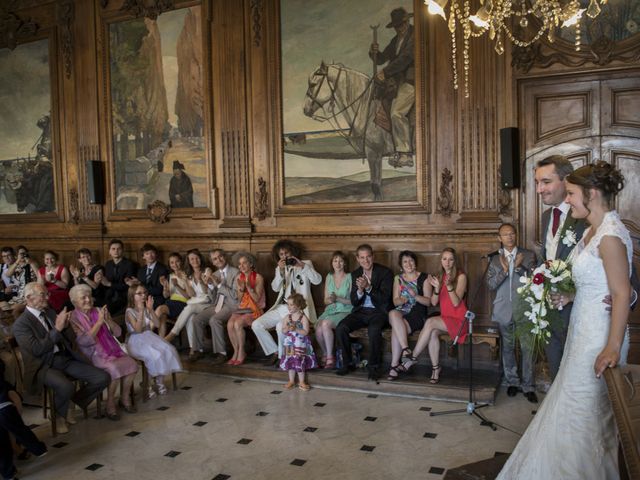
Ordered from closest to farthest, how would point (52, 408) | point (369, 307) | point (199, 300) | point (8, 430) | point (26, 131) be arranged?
point (8, 430) < point (52, 408) < point (369, 307) < point (199, 300) < point (26, 131)

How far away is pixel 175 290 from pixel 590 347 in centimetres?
568

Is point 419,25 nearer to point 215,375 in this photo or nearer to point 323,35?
point 323,35

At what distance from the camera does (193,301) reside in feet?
24.0

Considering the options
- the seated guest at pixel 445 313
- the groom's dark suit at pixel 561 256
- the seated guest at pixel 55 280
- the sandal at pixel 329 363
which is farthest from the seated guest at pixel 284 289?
the seated guest at pixel 55 280

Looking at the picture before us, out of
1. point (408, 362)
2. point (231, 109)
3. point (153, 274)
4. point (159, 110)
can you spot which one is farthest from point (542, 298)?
point (159, 110)

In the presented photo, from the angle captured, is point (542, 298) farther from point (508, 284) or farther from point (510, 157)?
point (510, 157)

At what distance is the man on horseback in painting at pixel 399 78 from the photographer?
23.0ft

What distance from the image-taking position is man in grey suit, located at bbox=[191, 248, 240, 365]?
6953 mm

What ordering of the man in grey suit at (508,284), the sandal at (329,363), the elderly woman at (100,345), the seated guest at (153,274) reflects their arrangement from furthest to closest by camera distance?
the seated guest at (153,274) → the sandal at (329,363) → the man in grey suit at (508,284) → the elderly woman at (100,345)

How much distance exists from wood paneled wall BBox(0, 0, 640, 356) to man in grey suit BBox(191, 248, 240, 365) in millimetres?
665

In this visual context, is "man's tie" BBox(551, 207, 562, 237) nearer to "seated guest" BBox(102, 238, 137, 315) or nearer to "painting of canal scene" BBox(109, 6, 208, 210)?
"painting of canal scene" BBox(109, 6, 208, 210)

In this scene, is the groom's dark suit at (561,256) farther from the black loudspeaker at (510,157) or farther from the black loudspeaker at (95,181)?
the black loudspeaker at (95,181)

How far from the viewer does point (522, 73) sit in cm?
648

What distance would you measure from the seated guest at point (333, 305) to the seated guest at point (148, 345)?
64.6 inches
